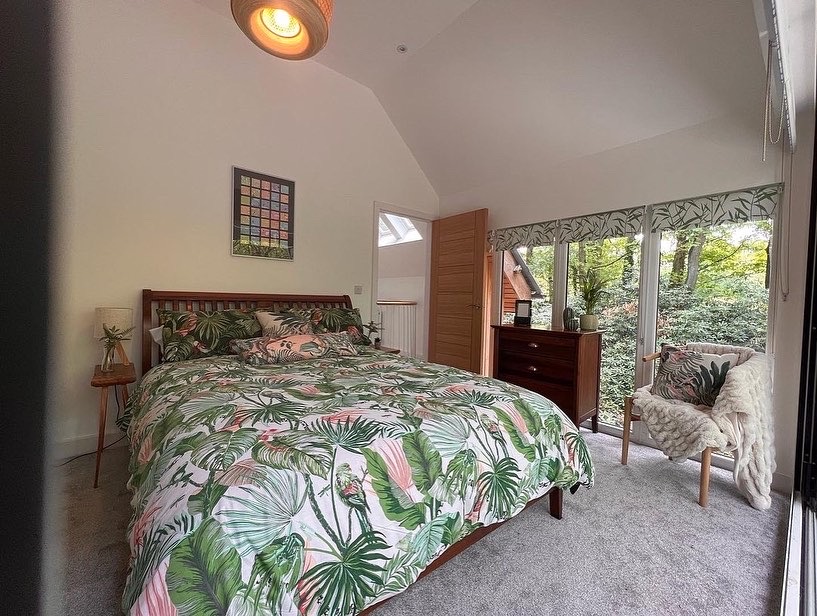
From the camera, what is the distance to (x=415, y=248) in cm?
599

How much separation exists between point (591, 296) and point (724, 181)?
1.16m

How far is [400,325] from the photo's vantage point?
5.74 meters

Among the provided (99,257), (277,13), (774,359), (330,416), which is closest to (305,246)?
(99,257)

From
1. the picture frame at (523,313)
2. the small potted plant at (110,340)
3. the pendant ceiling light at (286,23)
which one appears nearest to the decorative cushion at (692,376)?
the picture frame at (523,313)

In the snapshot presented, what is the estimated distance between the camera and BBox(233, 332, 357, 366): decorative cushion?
7.54 feet

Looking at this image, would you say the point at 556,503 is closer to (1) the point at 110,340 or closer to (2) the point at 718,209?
(2) the point at 718,209

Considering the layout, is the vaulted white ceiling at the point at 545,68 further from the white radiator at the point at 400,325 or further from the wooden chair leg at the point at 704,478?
the white radiator at the point at 400,325

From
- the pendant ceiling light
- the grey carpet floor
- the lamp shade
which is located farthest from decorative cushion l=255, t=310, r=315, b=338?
the pendant ceiling light

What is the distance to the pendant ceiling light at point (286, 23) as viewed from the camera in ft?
4.58

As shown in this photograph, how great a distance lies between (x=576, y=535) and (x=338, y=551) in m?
1.30

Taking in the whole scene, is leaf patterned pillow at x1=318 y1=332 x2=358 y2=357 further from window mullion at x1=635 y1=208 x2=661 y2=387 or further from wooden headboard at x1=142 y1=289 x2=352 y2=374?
window mullion at x1=635 y1=208 x2=661 y2=387

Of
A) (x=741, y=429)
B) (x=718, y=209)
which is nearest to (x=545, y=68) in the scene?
(x=718, y=209)

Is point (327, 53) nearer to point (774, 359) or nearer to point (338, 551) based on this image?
point (338, 551)

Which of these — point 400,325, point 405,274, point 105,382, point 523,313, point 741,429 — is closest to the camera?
point 741,429
